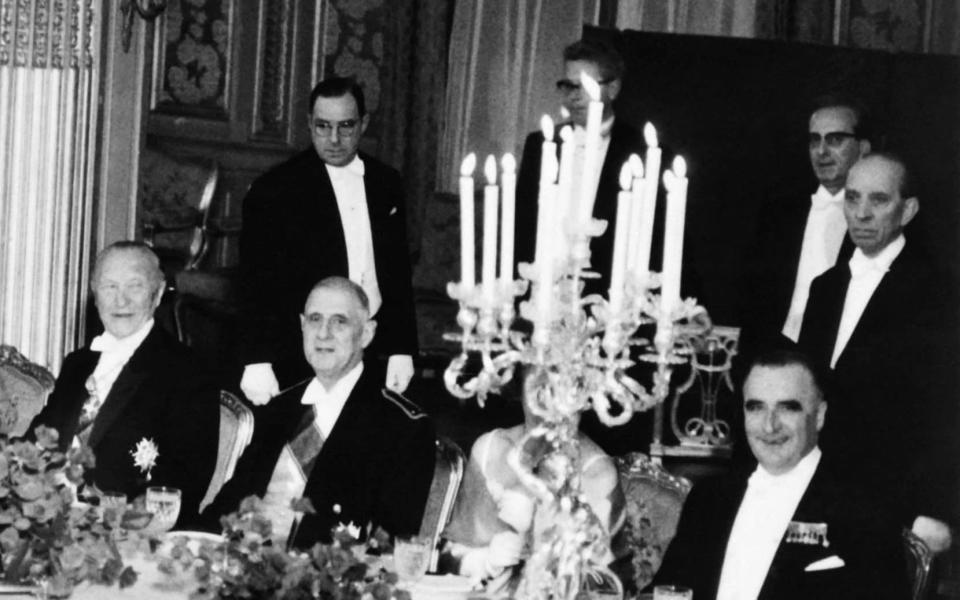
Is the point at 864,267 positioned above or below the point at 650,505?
above

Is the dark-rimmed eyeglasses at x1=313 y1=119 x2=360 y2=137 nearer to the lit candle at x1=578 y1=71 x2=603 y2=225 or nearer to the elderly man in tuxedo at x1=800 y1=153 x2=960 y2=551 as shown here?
the elderly man in tuxedo at x1=800 y1=153 x2=960 y2=551

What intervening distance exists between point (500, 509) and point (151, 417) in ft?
4.23

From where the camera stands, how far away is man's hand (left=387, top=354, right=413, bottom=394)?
5.69 meters

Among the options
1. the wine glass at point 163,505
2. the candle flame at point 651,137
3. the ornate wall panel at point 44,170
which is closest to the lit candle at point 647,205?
the candle flame at point 651,137

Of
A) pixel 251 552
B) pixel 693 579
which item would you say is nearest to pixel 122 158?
pixel 693 579

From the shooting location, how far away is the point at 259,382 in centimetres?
557

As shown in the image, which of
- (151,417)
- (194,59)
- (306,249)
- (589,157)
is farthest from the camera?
(194,59)

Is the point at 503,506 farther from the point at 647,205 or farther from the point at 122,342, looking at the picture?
the point at 122,342

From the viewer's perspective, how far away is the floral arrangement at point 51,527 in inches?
130

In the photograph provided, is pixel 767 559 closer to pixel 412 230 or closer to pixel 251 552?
pixel 251 552

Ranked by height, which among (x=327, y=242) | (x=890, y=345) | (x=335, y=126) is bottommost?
(x=890, y=345)

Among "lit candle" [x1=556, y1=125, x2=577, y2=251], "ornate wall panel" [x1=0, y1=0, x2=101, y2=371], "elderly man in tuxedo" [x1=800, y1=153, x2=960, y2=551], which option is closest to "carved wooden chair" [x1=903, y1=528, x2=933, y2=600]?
"elderly man in tuxedo" [x1=800, y1=153, x2=960, y2=551]

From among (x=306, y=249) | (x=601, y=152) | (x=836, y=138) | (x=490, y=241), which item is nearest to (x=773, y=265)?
(x=836, y=138)

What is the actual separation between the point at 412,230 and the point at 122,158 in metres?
2.08
